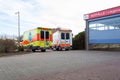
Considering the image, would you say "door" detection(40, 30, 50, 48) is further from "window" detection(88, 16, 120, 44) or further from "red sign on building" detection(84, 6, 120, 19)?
"red sign on building" detection(84, 6, 120, 19)

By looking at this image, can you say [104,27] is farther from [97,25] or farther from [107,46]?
[107,46]

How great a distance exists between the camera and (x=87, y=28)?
2572cm

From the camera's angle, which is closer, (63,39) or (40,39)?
(40,39)

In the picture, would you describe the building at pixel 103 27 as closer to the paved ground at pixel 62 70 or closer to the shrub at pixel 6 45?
the shrub at pixel 6 45

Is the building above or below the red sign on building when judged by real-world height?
below

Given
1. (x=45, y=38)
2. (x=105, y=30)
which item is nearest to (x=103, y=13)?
(x=105, y=30)

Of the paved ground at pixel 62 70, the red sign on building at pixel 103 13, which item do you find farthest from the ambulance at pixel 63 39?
the paved ground at pixel 62 70

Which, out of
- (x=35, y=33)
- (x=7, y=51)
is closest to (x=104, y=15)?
(x=35, y=33)

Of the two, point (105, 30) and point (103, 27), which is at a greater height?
point (103, 27)

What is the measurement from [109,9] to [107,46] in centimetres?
593

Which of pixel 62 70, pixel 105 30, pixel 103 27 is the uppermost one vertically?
pixel 103 27

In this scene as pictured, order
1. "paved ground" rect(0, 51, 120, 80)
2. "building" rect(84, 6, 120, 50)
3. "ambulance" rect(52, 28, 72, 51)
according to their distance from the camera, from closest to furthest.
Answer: "paved ground" rect(0, 51, 120, 80) < "building" rect(84, 6, 120, 50) < "ambulance" rect(52, 28, 72, 51)

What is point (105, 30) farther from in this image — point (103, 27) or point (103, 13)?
point (103, 13)

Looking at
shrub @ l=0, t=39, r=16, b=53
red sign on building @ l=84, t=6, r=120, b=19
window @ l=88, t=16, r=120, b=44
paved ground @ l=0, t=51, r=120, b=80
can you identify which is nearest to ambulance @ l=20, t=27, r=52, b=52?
shrub @ l=0, t=39, r=16, b=53
